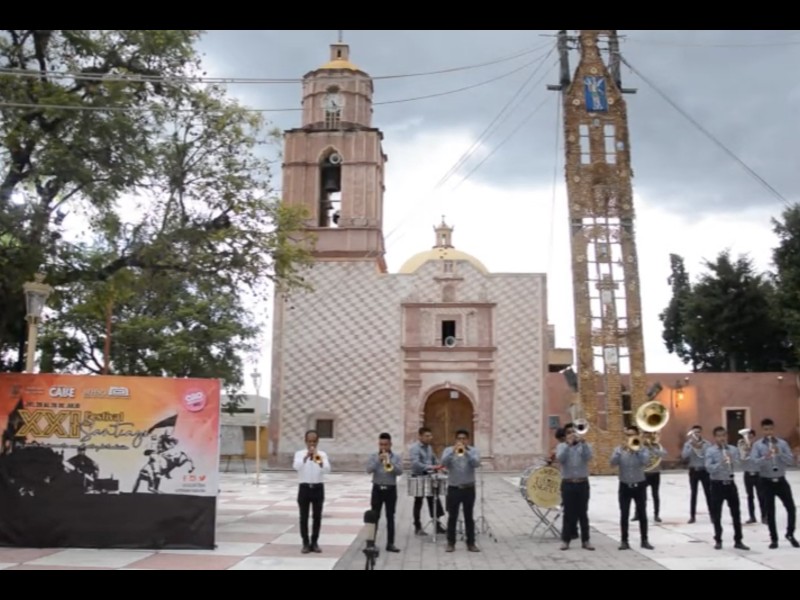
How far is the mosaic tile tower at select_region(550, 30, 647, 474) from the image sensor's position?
2748 cm

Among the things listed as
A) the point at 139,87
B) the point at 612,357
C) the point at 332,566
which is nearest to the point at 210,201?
the point at 139,87

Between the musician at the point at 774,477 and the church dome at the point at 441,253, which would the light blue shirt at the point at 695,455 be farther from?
the church dome at the point at 441,253

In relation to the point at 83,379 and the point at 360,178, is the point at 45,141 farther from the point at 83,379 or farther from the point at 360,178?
the point at 360,178

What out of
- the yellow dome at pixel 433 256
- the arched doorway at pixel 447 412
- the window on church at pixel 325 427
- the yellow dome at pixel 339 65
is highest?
the yellow dome at pixel 339 65

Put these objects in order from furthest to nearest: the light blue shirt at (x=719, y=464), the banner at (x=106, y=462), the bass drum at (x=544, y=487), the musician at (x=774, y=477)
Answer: the bass drum at (x=544, y=487)
the light blue shirt at (x=719, y=464)
the musician at (x=774, y=477)
the banner at (x=106, y=462)

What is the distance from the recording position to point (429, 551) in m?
10.7

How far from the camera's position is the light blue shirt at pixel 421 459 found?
12080 mm

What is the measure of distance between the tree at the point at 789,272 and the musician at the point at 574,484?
24614 mm

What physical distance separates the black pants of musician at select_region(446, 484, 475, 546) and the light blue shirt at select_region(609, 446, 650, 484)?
6.77 ft

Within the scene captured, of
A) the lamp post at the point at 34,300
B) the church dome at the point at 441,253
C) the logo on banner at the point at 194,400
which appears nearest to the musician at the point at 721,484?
the logo on banner at the point at 194,400

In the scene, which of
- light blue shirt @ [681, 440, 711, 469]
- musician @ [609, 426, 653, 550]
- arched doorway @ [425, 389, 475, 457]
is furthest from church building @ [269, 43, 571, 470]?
musician @ [609, 426, 653, 550]

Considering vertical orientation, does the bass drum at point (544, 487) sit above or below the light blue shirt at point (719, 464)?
below

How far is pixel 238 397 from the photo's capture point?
111 ft

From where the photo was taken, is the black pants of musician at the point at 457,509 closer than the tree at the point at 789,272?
Yes
